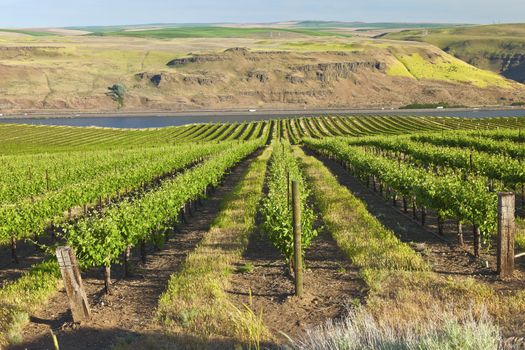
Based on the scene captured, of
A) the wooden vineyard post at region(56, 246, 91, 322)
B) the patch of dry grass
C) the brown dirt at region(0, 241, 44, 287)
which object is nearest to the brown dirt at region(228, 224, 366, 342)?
the patch of dry grass

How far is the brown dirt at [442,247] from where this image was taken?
12.7 metres

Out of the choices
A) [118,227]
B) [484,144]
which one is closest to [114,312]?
[118,227]

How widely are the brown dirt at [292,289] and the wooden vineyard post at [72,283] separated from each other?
11.8 ft

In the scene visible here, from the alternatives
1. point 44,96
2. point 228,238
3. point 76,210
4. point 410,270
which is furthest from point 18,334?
point 44,96

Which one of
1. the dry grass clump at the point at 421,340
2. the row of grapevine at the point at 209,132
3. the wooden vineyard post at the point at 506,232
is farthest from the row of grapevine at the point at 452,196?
the row of grapevine at the point at 209,132

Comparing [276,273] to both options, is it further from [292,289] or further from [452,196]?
[452,196]

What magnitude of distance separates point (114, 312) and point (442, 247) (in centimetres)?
1044

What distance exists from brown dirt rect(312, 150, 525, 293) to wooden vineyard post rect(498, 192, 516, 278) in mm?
313

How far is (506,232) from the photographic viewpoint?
12.2 meters

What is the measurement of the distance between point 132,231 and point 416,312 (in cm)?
857

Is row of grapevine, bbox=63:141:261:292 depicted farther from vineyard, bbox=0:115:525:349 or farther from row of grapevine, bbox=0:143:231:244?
row of grapevine, bbox=0:143:231:244

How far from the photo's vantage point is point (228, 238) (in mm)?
17875

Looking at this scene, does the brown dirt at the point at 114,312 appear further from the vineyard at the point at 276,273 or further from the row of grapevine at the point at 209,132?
the row of grapevine at the point at 209,132

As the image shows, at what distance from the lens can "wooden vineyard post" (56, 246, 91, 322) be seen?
11.0 meters
